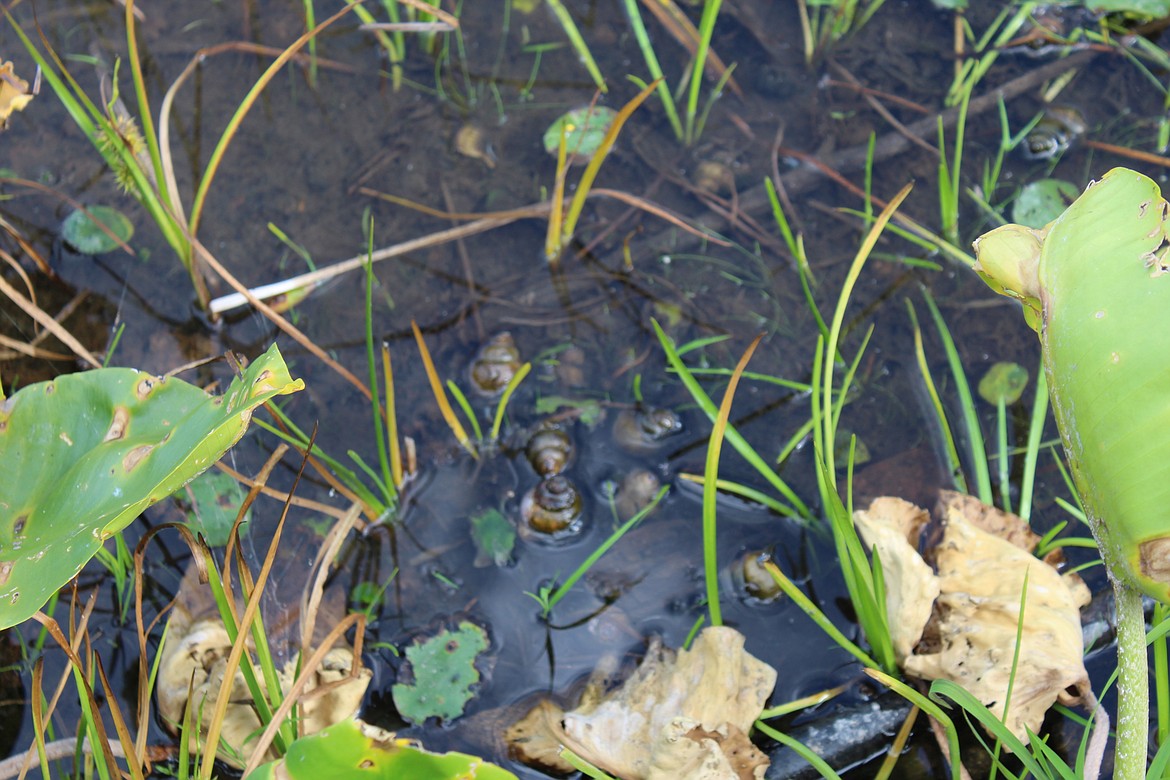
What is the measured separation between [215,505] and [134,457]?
0.67m

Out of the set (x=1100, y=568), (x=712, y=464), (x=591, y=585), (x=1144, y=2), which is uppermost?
(x=1144, y=2)

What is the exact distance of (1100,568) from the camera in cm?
187

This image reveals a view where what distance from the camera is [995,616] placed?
1.61 meters

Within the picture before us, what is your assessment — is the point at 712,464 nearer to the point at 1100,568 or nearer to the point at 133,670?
the point at 1100,568

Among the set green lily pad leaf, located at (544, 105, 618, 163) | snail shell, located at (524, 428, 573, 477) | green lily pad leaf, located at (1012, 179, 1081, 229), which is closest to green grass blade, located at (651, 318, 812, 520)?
snail shell, located at (524, 428, 573, 477)

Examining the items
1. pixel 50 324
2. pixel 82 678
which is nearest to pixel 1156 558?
pixel 82 678

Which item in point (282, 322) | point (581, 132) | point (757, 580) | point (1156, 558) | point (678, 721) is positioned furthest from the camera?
point (581, 132)

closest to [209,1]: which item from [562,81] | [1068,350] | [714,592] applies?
Answer: [562,81]

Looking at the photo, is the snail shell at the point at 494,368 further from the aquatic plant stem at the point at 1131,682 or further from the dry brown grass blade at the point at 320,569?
the aquatic plant stem at the point at 1131,682

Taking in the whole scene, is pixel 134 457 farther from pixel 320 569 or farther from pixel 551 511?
pixel 551 511

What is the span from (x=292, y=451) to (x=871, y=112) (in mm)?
1990

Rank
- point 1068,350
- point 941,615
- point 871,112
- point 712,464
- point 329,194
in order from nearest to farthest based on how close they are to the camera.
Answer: point 1068,350 → point 712,464 → point 941,615 → point 329,194 → point 871,112

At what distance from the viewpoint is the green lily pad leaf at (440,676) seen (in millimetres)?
1715

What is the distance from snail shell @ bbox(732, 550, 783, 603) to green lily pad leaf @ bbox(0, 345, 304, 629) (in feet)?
3.69
